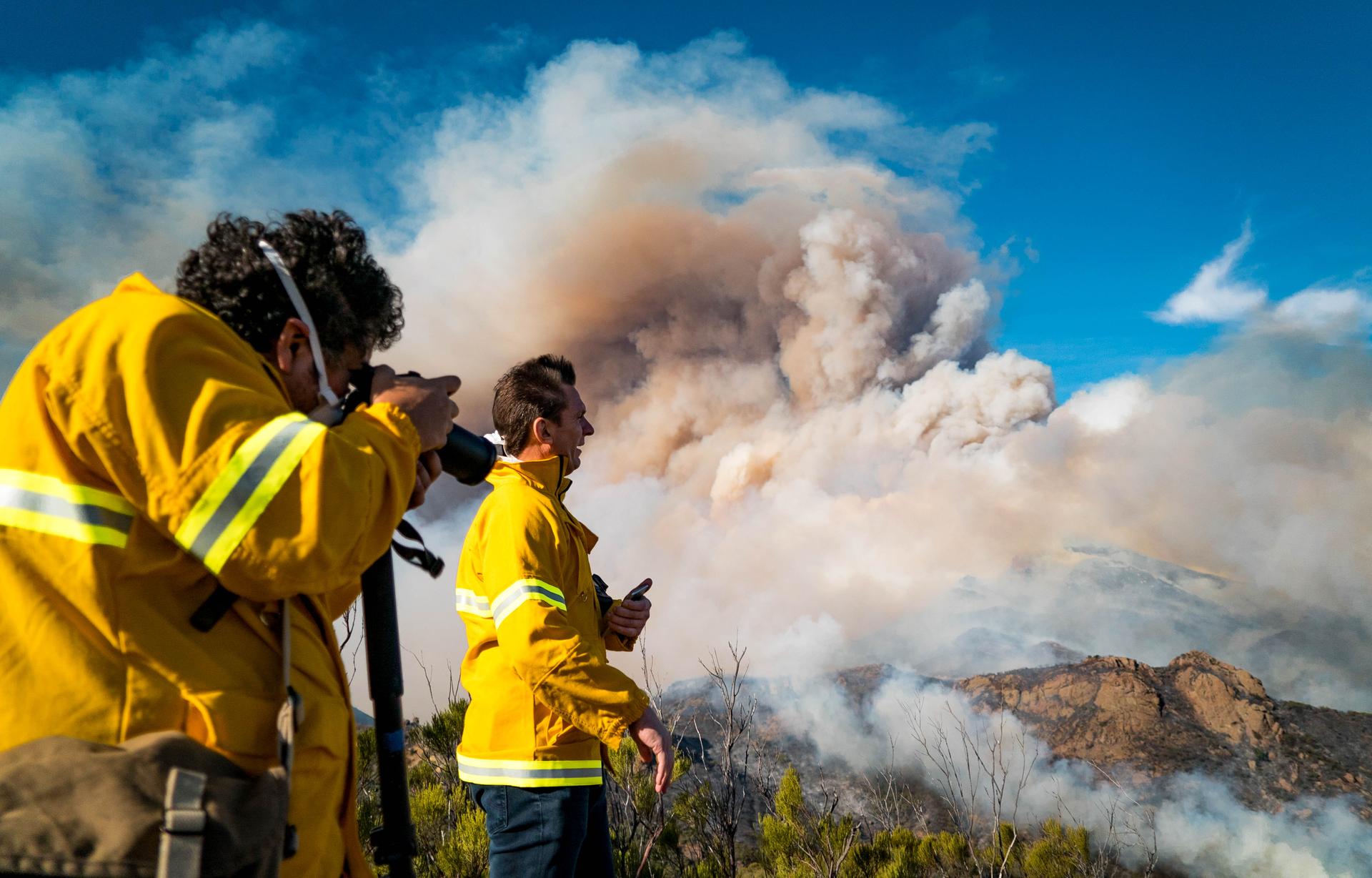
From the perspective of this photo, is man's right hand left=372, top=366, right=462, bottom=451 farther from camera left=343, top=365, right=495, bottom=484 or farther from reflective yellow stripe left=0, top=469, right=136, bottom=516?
reflective yellow stripe left=0, top=469, right=136, bottom=516

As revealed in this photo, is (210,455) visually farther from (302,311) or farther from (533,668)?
(533,668)

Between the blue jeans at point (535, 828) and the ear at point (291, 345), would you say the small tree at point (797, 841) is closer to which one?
the blue jeans at point (535, 828)

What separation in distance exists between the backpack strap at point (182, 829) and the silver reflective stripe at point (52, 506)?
0.38m

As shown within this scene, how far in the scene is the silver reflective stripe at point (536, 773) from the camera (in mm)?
2326

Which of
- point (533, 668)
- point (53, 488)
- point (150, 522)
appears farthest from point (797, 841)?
point (53, 488)

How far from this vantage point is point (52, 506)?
1061 mm

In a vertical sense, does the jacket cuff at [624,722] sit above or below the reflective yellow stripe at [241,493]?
below

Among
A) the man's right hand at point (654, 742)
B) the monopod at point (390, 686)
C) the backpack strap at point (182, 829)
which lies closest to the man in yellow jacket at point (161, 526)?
the backpack strap at point (182, 829)

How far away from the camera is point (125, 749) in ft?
3.30

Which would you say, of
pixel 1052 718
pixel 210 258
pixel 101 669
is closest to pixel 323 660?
pixel 101 669

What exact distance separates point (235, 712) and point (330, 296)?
0.80m

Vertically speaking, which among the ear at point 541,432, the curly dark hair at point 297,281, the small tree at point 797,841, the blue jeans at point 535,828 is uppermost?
the ear at point 541,432

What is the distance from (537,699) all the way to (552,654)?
0.18 metres

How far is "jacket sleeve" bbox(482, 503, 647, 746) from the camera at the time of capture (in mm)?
2301
